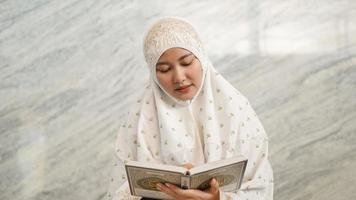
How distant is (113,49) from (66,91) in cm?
41

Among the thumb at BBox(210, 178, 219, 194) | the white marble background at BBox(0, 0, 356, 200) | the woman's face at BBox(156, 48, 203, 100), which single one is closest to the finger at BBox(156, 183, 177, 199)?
the thumb at BBox(210, 178, 219, 194)

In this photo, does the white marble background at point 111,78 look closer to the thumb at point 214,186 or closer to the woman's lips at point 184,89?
the woman's lips at point 184,89

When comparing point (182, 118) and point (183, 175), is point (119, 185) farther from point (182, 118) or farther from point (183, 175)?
point (183, 175)

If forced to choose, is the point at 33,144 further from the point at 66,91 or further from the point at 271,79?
the point at 271,79

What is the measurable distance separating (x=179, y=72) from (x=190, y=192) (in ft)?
1.52

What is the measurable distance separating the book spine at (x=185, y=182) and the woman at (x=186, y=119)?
22cm

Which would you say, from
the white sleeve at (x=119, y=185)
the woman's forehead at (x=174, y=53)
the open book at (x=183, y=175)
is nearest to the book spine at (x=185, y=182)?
the open book at (x=183, y=175)

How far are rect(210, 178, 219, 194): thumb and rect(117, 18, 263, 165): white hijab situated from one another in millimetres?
190

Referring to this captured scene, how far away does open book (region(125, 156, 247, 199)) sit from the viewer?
1533mm

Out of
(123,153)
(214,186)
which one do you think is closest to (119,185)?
(123,153)

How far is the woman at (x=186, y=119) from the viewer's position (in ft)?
5.96

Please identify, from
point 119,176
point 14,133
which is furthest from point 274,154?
point 14,133

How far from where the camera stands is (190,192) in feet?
5.37

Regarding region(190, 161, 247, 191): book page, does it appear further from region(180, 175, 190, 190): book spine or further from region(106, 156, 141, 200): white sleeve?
region(106, 156, 141, 200): white sleeve
